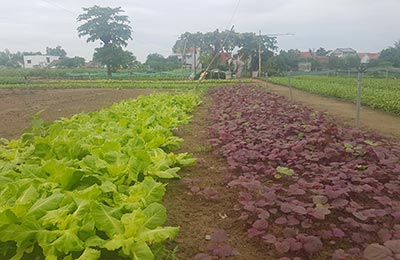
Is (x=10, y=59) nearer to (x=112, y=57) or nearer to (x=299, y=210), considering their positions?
(x=112, y=57)

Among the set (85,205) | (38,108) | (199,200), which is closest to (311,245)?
(199,200)

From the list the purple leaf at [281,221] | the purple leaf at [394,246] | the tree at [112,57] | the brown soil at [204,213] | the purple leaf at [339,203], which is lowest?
the brown soil at [204,213]

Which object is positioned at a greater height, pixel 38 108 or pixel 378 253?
pixel 378 253

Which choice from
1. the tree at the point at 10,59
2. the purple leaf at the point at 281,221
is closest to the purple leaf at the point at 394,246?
the purple leaf at the point at 281,221

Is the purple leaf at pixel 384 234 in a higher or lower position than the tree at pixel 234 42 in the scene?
lower

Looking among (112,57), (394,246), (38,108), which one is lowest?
(38,108)

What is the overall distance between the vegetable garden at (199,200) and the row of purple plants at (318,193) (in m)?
0.01

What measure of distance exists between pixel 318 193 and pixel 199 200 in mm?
1065

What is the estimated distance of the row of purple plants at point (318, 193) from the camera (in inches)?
89.0

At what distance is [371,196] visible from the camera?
10.0 ft

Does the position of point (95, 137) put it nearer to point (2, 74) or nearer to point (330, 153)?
point (330, 153)

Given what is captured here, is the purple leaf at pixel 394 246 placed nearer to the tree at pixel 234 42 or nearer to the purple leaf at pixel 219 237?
the purple leaf at pixel 219 237

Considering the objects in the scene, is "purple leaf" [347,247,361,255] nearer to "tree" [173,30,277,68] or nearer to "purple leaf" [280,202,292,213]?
"purple leaf" [280,202,292,213]

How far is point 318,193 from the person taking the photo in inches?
114
